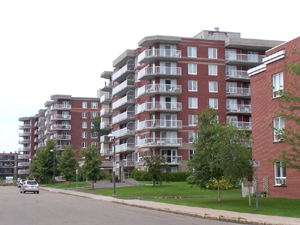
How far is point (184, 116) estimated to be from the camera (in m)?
64.6

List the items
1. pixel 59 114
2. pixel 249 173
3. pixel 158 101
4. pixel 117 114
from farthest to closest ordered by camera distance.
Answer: pixel 59 114 < pixel 117 114 < pixel 158 101 < pixel 249 173

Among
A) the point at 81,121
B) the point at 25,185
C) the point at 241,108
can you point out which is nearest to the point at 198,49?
the point at 241,108

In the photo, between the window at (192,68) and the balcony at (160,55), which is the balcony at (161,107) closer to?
the window at (192,68)

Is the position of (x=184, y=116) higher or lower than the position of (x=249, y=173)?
higher

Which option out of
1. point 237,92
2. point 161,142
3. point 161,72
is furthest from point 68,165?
point 237,92

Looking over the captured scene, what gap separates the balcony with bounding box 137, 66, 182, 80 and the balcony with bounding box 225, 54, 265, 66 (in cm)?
774

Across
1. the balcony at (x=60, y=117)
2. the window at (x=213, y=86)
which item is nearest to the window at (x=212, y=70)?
the window at (x=213, y=86)

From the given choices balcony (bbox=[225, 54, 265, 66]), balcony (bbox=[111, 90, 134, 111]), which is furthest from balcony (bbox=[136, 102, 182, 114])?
balcony (bbox=[225, 54, 265, 66])

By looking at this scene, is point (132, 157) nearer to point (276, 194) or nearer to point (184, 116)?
point (184, 116)

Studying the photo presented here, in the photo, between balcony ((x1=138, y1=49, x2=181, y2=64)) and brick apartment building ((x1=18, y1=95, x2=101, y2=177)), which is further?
brick apartment building ((x1=18, y1=95, x2=101, y2=177))

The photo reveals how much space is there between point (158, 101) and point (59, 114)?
186 feet

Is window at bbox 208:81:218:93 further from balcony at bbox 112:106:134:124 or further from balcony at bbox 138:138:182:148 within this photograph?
balcony at bbox 112:106:134:124

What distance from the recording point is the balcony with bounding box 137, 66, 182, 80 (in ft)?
208

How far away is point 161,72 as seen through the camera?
63.9m
